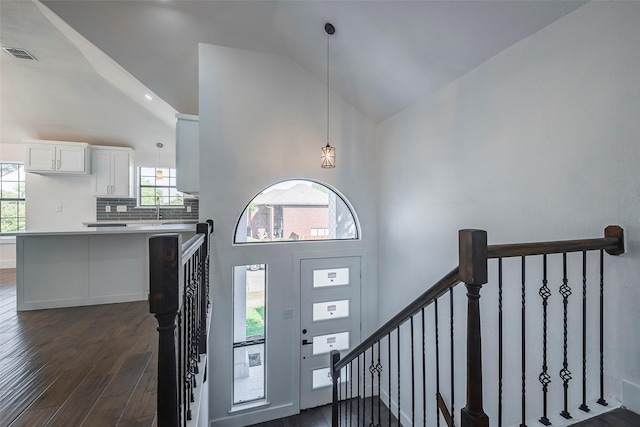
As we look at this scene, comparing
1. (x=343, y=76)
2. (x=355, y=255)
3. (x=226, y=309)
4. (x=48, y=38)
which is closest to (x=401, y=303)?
(x=355, y=255)

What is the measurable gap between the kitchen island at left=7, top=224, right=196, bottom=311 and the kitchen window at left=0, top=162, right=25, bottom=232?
4.28m

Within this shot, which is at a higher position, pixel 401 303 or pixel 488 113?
pixel 488 113

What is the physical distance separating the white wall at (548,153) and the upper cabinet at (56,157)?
6.58 meters

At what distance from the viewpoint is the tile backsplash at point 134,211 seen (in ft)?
19.9

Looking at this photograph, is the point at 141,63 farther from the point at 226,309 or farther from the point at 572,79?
A: the point at 572,79

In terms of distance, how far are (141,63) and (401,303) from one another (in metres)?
4.80

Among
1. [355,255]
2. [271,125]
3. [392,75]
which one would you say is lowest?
[355,255]

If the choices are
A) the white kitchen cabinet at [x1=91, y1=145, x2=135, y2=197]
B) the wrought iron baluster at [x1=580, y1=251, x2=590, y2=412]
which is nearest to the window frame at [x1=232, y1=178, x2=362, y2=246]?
the wrought iron baluster at [x1=580, y1=251, x2=590, y2=412]

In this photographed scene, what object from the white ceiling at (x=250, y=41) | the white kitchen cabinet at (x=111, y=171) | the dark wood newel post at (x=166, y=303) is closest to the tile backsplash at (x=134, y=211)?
the white kitchen cabinet at (x=111, y=171)

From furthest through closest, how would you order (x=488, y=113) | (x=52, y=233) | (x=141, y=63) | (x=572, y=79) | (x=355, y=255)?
(x=355, y=255), (x=141, y=63), (x=52, y=233), (x=488, y=113), (x=572, y=79)

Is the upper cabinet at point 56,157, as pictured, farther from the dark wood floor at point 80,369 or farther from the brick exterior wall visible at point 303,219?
the brick exterior wall visible at point 303,219

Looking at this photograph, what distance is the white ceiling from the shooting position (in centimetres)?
221

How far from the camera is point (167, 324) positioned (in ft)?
2.73

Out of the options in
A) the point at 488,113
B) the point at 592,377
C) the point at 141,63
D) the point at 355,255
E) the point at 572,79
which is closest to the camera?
the point at 592,377
